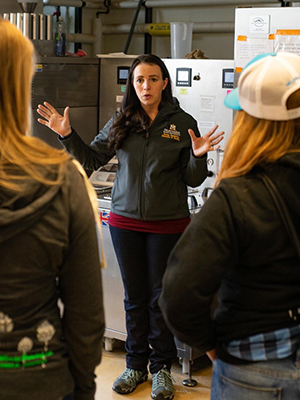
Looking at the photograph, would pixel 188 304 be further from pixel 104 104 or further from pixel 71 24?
pixel 71 24

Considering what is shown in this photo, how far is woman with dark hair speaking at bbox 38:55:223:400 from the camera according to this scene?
2928 mm

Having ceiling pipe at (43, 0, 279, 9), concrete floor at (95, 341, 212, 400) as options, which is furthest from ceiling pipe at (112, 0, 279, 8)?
concrete floor at (95, 341, 212, 400)

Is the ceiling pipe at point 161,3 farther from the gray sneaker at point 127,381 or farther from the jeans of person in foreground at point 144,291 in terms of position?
the gray sneaker at point 127,381

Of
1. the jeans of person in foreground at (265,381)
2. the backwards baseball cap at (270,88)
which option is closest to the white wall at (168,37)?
the backwards baseball cap at (270,88)

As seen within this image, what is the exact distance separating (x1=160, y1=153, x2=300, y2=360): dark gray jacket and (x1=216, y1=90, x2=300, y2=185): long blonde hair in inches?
1.0

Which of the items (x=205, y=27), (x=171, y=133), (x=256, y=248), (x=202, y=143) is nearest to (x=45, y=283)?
(x=256, y=248)

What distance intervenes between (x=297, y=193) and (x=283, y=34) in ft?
7.15

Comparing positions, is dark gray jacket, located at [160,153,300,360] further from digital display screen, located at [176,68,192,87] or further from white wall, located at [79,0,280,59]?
white wall, located at [79,0,280,59]

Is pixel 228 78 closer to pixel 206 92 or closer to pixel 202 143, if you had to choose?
pixel 206 92

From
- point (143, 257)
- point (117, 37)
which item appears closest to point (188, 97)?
point (143, 257)

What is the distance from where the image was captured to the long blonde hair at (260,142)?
4.65ft

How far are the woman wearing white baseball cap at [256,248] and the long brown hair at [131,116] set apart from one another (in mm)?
1548

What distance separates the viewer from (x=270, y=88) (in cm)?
142

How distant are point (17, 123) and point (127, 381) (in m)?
2.16
